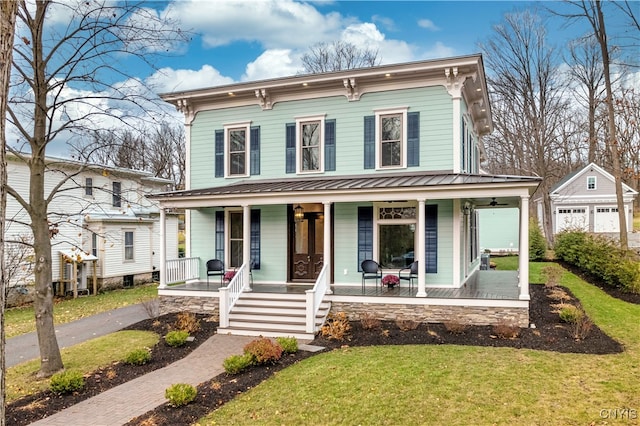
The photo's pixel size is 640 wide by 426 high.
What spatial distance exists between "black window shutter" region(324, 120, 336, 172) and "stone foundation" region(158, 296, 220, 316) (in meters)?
5.21

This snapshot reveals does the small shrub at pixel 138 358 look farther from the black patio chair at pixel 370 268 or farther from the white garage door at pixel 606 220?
the white garage door at pixel 606 220

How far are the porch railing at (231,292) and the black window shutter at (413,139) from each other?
18.5 feet

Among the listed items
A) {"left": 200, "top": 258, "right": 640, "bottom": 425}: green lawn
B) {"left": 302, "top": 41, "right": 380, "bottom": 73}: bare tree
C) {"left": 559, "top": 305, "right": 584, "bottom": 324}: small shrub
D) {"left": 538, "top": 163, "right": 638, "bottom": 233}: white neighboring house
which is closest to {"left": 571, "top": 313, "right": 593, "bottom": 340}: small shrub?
{"left": 559, "top": 305, "right": 584, "bottom": 324}: small shrub

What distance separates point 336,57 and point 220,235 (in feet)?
72.5

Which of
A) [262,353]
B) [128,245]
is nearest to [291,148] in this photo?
[262,353]

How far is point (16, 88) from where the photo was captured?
26.8 feet

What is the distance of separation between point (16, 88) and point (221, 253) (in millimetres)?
7670

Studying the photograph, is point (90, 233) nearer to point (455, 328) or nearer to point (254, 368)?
point (254, 368)

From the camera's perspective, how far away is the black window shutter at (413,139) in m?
12.5

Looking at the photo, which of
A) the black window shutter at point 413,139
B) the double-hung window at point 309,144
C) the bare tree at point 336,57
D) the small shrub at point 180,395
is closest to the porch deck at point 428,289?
the black window shutter at point 413,139

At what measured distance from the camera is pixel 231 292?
38.2 feet

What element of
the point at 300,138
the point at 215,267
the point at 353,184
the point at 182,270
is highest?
the point at 300,138

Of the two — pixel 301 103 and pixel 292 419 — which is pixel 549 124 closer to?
pixel 301 103

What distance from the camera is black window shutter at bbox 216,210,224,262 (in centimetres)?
1440
